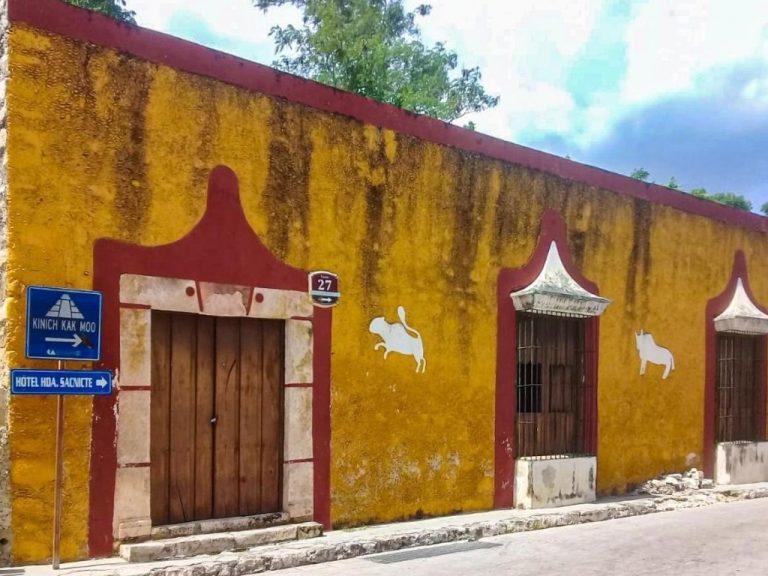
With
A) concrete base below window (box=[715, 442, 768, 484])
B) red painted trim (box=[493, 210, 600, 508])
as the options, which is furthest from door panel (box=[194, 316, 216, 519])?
concrete base below window (box=[715, 442, 768, 484])

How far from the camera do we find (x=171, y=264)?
21.8ft

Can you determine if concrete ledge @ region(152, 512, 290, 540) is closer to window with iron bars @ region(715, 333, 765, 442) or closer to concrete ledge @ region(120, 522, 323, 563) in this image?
concrete ledge @ region(120, 522, 323, 563)

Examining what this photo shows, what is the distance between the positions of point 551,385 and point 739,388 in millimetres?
4568

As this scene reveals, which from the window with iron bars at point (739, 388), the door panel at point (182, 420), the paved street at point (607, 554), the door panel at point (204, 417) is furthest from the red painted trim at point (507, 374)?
the window with iron bars at point (739, 388)

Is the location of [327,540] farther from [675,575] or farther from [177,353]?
[675,575]

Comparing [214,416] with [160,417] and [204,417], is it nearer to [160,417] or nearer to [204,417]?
[204,417]

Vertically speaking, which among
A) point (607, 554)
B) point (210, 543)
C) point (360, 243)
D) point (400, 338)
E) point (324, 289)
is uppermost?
point (360, 243)

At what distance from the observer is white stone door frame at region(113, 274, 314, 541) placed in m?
6.32

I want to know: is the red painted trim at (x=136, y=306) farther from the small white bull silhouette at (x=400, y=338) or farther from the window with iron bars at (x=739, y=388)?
the window with iron bars at (x=739, y=388)

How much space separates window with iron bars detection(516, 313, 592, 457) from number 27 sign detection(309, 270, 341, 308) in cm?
272

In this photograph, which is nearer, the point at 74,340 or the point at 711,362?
the point at 74,340

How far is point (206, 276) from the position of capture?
6855 mm

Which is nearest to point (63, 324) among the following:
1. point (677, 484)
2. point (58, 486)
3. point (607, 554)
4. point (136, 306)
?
point (136, 306)

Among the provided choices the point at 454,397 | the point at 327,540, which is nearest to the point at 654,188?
the point at 454,397
